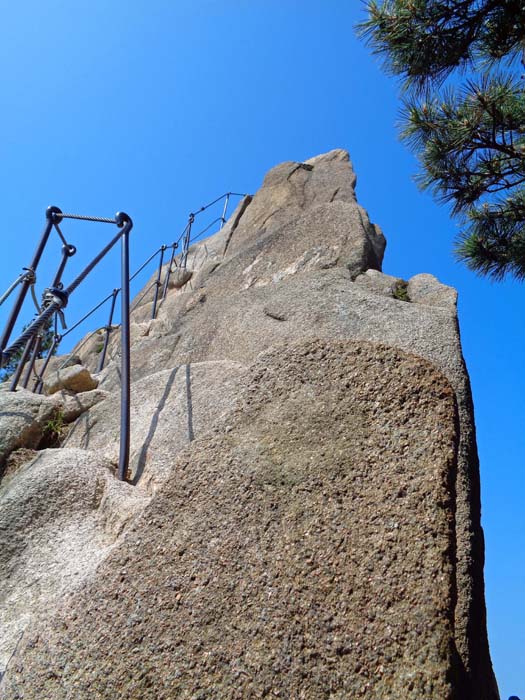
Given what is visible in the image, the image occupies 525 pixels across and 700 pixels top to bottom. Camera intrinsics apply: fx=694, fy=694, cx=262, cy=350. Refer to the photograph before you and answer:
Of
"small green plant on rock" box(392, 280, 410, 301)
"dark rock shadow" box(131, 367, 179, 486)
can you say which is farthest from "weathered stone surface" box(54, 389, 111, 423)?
"small green plant on rock" box(392, 280, 410, 301)

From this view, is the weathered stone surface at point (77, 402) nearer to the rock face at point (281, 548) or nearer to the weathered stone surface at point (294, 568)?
the rock face at point (281, 548)

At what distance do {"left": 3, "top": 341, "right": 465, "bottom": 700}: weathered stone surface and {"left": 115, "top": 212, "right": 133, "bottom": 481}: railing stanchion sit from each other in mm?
663

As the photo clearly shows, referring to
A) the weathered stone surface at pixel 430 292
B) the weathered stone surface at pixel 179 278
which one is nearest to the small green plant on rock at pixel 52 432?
the weathered stone surface at pixel 430 292

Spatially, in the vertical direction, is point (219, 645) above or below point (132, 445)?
below

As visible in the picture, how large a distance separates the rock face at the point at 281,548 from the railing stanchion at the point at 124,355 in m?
0.12

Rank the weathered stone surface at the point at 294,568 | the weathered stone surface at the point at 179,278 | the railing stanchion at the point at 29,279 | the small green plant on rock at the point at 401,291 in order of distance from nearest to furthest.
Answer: the weathered stone surface at the point at 294,568 < the railing stanchion at the point at 29,279 < the small green plant on rock at the point at 401,291 < the weathered stone surface at the point at 179,278

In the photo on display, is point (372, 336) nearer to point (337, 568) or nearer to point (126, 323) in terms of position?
point (126, 323)

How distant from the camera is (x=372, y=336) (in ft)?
11.9

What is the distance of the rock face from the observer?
2.08m

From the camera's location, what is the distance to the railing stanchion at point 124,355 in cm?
336

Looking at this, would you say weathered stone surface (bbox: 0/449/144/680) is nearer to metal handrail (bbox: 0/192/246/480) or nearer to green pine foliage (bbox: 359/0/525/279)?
metal handrail (bbox: 0/192/246/480)

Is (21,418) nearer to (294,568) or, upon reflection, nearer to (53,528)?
(53,528)

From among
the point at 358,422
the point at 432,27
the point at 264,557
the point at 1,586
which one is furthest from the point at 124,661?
the point at 432,27

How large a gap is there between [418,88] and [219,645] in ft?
17.5
